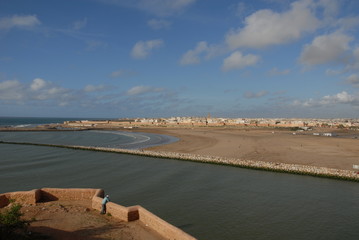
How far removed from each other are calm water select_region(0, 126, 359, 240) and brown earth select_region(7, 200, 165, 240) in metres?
3.92

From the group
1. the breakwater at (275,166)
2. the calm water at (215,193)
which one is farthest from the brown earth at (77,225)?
the breakwater at (275,166)

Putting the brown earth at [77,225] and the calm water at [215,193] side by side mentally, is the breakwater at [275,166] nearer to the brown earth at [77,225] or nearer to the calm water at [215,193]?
the calm water at [215,193]

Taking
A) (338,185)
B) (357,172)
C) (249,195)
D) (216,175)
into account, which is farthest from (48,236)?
(357,172)

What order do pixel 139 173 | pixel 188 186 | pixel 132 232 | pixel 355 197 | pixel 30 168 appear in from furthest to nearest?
pixel 30 168
pixel 139 173
pixel 188 186
pixel 355 197
pixel 132 232

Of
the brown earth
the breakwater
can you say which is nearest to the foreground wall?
the brown earth

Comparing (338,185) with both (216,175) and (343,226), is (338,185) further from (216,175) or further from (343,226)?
(216,175)

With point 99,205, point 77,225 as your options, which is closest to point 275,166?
point 99,205

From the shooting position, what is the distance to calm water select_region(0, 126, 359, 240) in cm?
1461

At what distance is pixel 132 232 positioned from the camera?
11070 mm

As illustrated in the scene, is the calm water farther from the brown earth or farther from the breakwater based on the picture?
the brown earth

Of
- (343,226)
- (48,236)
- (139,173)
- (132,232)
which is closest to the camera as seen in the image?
(48,236)

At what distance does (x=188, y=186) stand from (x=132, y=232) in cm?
1194

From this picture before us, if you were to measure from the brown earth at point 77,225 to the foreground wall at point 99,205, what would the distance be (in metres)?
0.26

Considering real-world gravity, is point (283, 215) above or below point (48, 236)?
below
